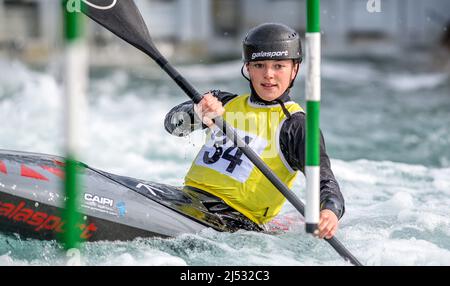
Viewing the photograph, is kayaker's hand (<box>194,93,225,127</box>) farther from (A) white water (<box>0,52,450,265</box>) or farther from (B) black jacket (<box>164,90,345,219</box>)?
(A) white water (<box>0,52,450,265</box>)

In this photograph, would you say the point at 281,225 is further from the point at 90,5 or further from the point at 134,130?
the point at 134,130

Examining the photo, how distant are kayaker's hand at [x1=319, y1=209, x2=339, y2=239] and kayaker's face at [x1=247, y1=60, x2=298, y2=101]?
0.65 m

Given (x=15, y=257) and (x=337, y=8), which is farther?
Answer: (x=337, y=8)

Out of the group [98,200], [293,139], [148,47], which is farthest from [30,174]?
[293,139]

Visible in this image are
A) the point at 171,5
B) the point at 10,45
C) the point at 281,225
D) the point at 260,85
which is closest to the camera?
the point at 260,85

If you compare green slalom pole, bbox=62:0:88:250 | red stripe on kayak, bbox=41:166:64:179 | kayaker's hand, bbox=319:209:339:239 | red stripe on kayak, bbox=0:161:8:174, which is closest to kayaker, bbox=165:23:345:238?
kayaker's hand, bbox=319:209:339:239

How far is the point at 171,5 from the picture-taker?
57.7 feet

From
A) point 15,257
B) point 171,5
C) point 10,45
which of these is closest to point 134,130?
point 15,257

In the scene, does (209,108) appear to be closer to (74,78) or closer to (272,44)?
(272,44)

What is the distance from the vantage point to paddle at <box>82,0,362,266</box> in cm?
317

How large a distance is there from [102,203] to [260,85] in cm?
84

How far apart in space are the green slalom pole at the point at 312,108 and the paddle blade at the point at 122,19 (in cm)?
83

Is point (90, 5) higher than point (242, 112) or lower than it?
higher
